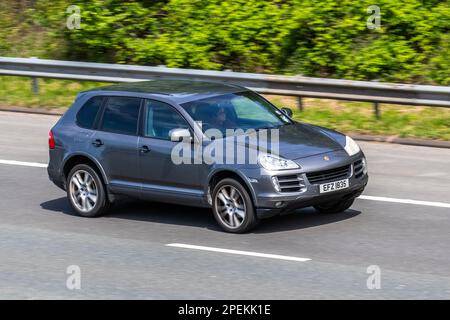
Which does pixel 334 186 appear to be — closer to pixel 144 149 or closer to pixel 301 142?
pixel 301 142

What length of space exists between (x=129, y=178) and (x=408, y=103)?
6.30m

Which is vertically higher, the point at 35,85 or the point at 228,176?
the point at 228,176

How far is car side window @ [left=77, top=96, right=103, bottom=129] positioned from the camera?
13.0 metres

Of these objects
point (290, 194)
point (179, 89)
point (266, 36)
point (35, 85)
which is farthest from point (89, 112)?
point (266, 36)

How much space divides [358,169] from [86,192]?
3.33 m

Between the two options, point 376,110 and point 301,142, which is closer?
point 301,142

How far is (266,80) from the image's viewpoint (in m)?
18.4

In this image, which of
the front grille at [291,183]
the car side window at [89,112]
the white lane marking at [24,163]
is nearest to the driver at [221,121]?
the front grille at [291,183]

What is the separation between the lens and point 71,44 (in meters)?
22.8

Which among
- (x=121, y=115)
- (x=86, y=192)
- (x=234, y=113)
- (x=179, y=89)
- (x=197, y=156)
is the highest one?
(x=179, y=89)

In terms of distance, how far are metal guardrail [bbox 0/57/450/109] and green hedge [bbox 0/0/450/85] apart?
1.49 metres

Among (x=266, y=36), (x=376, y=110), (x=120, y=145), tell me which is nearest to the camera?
(x=120, y=145)

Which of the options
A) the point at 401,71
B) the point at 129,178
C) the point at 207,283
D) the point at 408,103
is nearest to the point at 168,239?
the point at 129,178

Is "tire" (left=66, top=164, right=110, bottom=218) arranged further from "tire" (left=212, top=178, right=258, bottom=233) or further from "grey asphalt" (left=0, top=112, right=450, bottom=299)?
"tire" (left=212, top=178, right=258, bottom=233)
